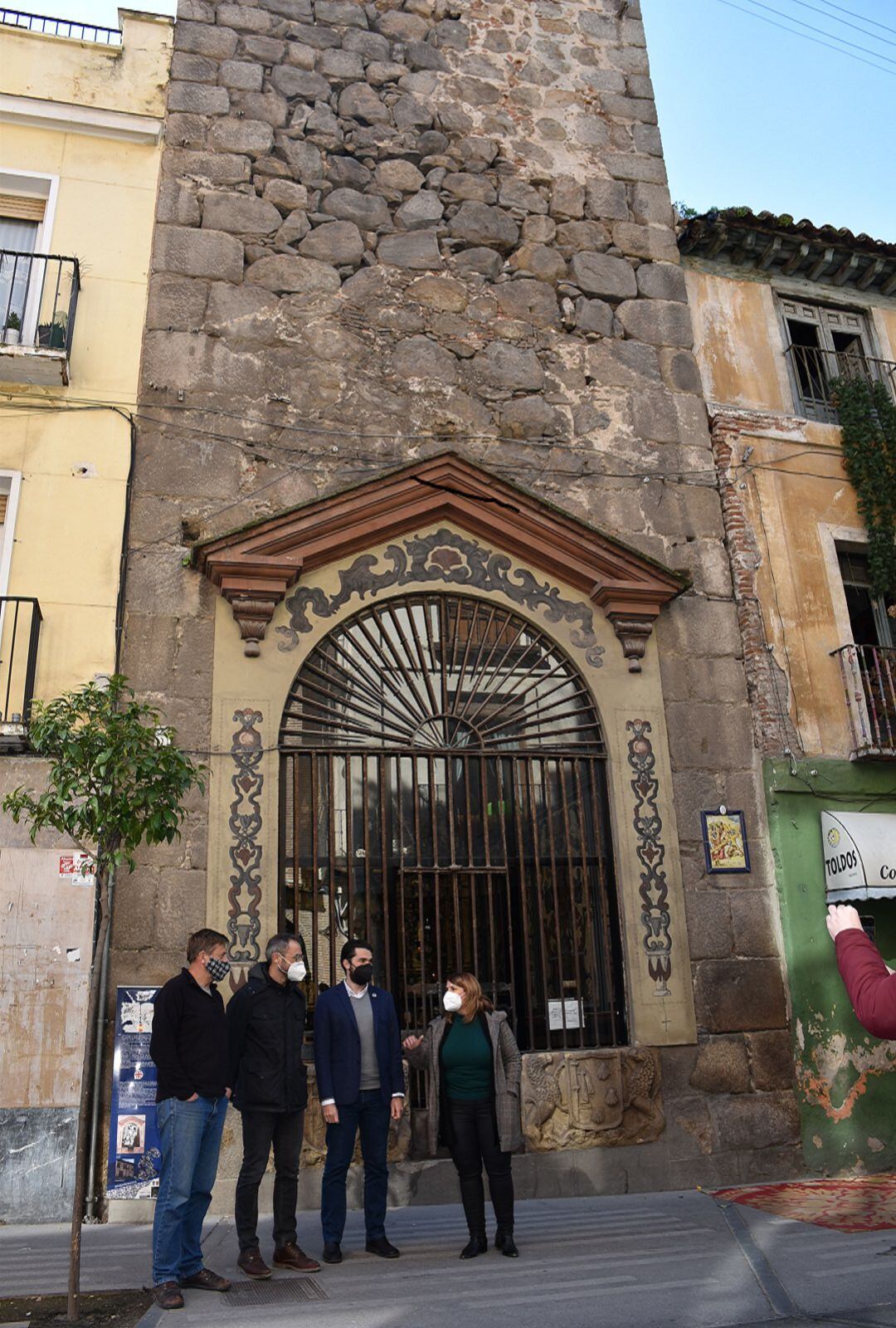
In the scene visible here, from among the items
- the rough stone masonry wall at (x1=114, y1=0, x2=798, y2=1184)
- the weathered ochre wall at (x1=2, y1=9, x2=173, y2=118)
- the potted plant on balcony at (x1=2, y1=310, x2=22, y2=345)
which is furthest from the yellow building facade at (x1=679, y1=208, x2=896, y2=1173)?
the potted plant on balcony at (x1=2, y1=310, x2=22, y2=345)

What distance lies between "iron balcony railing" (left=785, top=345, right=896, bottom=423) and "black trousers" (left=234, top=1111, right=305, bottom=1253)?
866 cm

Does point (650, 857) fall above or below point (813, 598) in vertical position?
below

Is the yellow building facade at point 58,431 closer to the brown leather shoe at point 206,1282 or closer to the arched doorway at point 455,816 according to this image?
the arched doorway at point 455,816

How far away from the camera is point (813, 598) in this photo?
1016 centimetres

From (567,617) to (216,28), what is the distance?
21.4 feet

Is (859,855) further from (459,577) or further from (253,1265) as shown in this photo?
(253,1265)

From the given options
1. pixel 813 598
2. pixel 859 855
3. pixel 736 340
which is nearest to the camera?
pixel 859 855

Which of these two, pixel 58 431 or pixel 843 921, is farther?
pixel 58 431

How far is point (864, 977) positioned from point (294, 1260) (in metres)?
3.72

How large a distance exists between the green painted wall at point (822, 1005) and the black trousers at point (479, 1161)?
3856 millimetres

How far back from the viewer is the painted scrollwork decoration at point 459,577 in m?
8.97

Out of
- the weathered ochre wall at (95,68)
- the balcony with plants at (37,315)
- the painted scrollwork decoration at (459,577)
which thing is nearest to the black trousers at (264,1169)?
the painted scrollwork decoration at (459,577)

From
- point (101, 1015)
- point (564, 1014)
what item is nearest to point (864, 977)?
point (564, 1014)

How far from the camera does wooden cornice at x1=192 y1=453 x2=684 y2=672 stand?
8.88 metres
